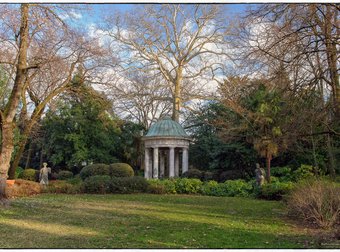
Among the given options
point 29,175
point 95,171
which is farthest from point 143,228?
point 29,175

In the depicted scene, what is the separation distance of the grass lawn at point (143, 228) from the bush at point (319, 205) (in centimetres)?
57

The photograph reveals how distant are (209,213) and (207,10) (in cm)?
2219

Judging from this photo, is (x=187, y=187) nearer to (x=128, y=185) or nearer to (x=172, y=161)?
(x=128, y=185)

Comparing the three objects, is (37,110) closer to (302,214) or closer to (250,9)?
(250,9)

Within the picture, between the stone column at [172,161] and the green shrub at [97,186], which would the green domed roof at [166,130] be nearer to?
the stone column at [172,161]

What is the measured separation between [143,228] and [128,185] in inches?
415

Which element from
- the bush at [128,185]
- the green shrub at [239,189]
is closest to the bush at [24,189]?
the bush at [128,185]

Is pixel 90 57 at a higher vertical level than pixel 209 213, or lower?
higher

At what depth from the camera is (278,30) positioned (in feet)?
35.0

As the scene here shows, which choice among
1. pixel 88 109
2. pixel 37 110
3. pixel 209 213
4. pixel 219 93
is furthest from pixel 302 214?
pixel 88 109

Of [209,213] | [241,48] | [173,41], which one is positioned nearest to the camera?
[209,213]

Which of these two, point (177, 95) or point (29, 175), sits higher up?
point (177, 95)

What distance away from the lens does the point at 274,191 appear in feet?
56.0

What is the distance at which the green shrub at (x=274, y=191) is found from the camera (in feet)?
55.3
